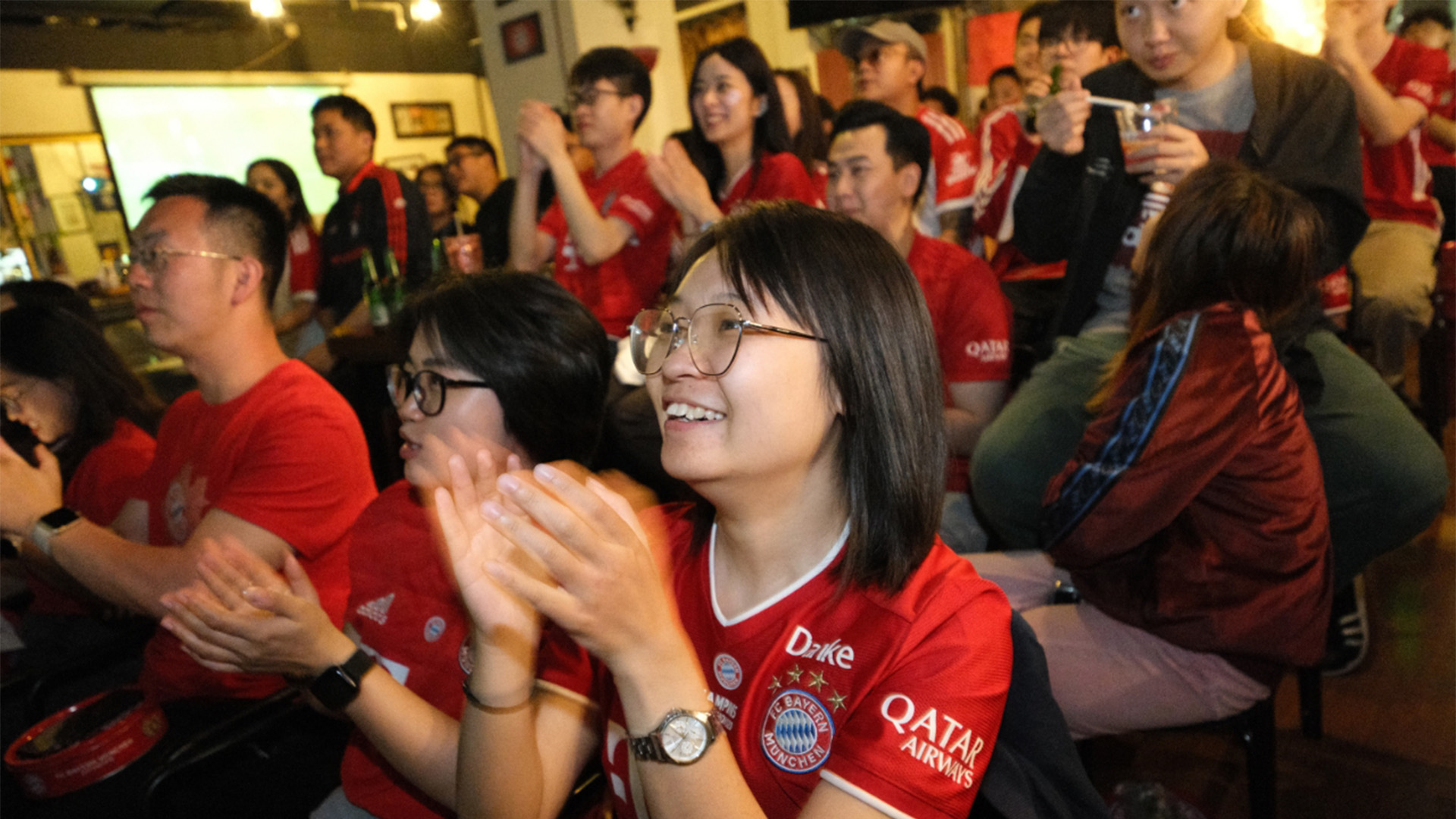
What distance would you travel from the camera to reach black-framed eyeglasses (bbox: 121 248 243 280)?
6.38 ft

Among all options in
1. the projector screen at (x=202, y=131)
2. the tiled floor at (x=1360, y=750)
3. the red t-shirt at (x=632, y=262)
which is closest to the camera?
the tiled floor at (x=1360, y=750)

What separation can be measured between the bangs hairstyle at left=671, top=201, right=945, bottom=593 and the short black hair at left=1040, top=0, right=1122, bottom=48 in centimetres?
274

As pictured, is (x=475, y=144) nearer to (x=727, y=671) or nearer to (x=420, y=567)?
(x=420, y=567)

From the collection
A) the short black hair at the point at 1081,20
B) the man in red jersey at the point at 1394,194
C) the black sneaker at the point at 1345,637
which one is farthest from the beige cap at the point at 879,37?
the black sneaker at the point at 1345,637

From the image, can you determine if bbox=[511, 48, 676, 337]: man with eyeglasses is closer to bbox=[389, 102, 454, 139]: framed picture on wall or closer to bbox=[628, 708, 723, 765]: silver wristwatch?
bbox=[628, 708, 723, 765]: silver wristwatch

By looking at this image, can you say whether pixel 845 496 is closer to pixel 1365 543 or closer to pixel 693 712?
pixel 693 712

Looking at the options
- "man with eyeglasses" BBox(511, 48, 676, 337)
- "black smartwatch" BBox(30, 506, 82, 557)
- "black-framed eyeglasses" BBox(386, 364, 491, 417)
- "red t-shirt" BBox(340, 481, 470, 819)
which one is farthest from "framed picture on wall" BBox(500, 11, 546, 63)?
"red t-shirt" BBox(340, 481, 470, 819)

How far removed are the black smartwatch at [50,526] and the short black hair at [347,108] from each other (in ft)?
9.80

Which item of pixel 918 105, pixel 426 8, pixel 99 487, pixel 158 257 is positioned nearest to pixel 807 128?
pixel 918 105

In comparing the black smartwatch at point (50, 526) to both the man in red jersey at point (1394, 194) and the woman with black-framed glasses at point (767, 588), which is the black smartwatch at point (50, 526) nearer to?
the woman with black-framed glasses at point (767, 588)

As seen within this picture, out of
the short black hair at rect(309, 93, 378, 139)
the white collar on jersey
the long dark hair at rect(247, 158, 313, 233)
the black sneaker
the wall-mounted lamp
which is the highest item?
the wall-mounted lamp

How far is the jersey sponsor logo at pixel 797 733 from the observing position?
945 mm

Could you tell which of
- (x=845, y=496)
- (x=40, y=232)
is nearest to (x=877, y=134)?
(x=845, y=496)

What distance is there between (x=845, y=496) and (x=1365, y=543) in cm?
148
